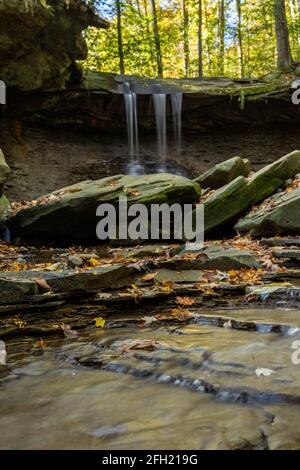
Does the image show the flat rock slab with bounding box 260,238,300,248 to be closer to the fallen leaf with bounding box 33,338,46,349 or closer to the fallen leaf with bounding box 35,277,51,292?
the fallen leaf with bounding box 35,277,51,292

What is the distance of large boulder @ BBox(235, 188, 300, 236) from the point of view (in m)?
7.93

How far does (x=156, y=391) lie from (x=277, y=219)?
247 inches

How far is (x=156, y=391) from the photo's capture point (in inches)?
94.7

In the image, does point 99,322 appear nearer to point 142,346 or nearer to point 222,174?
point 142,346

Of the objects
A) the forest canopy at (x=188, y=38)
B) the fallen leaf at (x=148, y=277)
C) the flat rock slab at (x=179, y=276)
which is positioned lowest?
the flat rock slab at (x=179, y=276)

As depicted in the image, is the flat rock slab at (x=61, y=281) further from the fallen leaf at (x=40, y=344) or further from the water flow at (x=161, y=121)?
the water flow at (x=161, y=121)

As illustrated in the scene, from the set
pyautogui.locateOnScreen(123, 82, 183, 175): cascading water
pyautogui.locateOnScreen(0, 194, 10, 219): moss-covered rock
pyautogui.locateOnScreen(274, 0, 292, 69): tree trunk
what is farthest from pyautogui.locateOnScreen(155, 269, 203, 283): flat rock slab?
pyautogui.locateOnScreen(274, 0, 292, 69): tree trunk

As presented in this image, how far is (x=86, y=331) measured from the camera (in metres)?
3.80

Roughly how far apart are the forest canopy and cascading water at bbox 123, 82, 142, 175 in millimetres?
2279

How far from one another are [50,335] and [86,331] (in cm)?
32

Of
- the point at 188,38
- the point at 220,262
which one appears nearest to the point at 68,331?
the point at 220,262

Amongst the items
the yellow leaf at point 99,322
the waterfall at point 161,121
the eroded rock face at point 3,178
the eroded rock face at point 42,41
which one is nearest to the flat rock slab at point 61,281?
the yellow leaf at point 99,322

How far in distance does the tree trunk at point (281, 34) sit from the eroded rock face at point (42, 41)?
6.50 metres

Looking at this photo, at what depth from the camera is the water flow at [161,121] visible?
1812cm
